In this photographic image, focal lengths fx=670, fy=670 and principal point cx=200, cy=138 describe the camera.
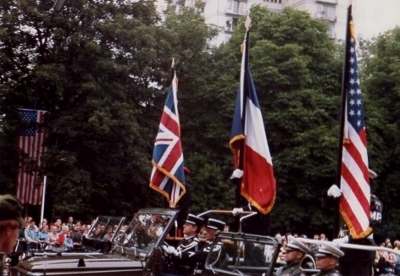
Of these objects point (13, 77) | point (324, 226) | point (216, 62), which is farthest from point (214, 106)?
point (13, 77)

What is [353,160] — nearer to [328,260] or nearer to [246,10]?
[328,260]

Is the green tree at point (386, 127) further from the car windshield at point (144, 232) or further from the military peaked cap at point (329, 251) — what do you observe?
the military peaked cap at point (329, 251)

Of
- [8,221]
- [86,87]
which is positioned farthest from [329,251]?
[86,87]

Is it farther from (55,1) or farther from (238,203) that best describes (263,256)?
(55,1)

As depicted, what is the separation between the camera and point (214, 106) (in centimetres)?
3359

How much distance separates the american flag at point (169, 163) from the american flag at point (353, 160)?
174 inches

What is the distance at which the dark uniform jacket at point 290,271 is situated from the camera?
7.80 metres

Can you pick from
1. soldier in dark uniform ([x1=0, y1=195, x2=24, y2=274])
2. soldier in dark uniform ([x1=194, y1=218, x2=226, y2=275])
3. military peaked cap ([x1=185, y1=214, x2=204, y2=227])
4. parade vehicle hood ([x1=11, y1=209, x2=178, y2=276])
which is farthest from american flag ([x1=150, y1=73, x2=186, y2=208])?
soldier in dark uniform ([x1=0, y1=195, x2=24, y2=274])

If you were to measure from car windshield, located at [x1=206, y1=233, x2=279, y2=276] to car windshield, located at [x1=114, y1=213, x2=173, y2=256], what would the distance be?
869 mm

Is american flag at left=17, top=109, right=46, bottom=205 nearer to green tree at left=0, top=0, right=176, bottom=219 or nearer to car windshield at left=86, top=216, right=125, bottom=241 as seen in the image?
green tree at left=0, top=0, right=176, bottom=219

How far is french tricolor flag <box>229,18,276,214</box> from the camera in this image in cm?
1046

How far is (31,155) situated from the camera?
26609 mm

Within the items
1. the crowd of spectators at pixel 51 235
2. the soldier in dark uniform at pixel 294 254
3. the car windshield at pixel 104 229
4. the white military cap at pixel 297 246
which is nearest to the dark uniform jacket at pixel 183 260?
the soldier in dark uniform at pixel 294 254

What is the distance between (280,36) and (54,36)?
42.3 feet
